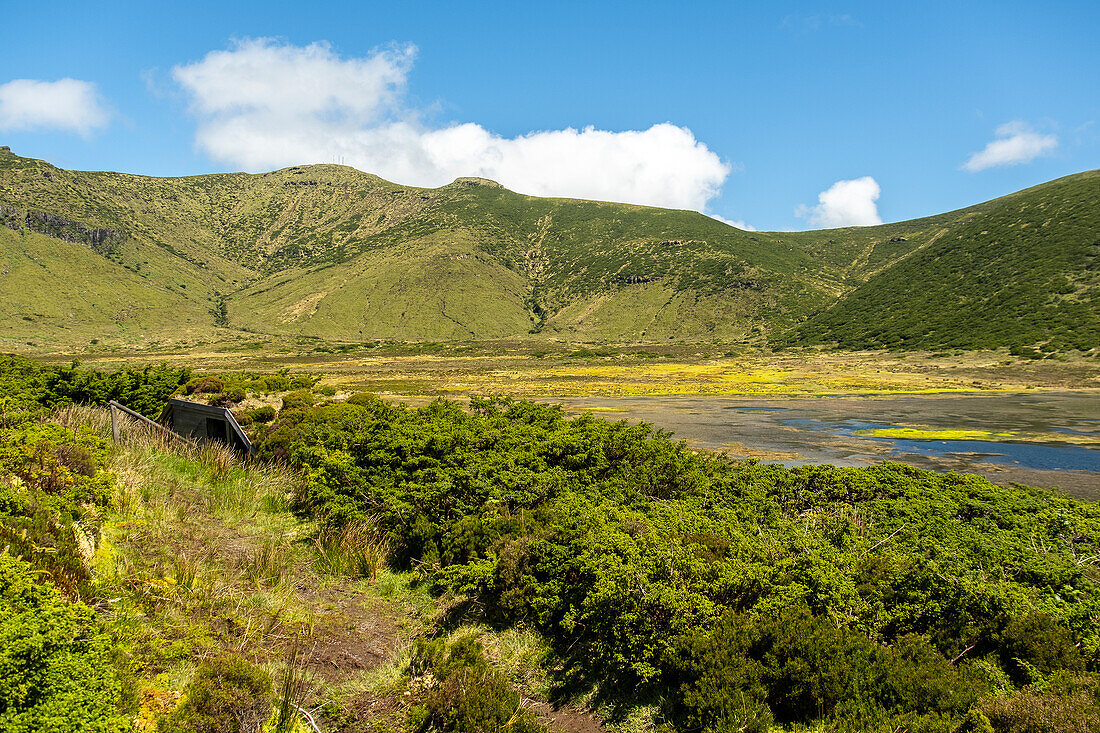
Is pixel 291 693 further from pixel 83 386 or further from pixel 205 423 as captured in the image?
pixel 83 386

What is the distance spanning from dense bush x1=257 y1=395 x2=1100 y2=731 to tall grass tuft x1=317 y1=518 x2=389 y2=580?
0.21m

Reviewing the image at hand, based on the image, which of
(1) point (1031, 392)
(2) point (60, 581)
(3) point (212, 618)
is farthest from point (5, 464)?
(1) point (1031, 392)

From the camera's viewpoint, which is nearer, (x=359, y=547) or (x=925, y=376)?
(x=359, y=547)

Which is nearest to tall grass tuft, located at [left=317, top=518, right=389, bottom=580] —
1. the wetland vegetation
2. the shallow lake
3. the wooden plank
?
the wetland vegetation

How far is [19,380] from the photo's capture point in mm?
11430

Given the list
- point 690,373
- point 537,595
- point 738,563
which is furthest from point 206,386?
point 690,373

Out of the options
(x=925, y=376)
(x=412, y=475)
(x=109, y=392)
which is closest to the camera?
(x=412, y=475)

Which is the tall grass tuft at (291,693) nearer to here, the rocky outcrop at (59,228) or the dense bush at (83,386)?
the dense bush at (83,386)

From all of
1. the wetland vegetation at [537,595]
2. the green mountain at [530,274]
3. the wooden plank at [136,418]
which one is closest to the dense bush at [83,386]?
the wooden plank at [136,418]

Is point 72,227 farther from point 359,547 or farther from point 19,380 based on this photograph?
point 359,547

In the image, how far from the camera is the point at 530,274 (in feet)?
552

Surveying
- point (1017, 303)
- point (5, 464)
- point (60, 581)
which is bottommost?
point (60, 581)

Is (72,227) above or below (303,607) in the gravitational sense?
above

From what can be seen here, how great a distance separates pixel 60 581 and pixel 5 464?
1.90m
